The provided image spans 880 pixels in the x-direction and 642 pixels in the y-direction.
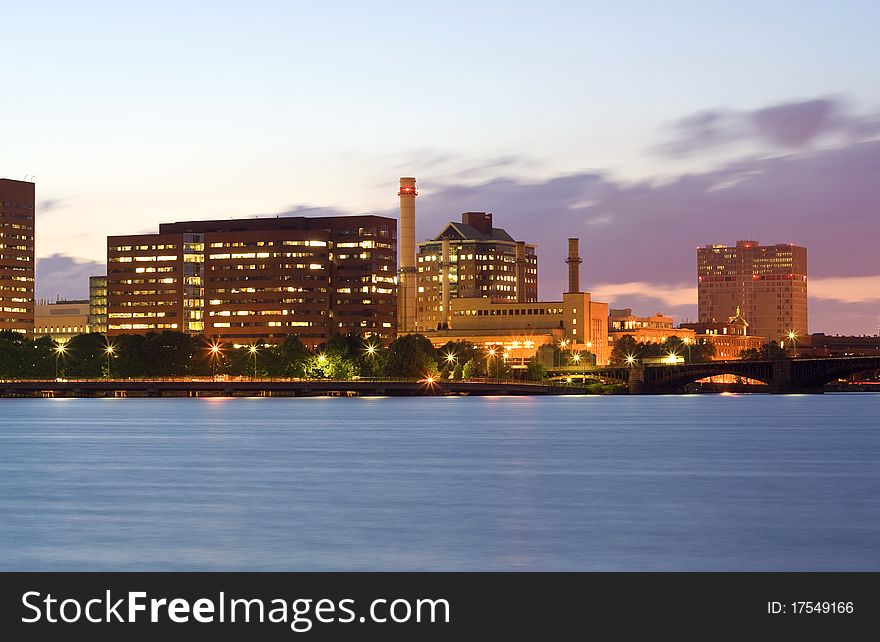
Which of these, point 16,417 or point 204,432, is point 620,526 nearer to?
point 204,432

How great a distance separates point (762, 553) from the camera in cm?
4075

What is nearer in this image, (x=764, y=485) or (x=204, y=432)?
(x=764, y=485)

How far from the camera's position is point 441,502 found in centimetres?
5662

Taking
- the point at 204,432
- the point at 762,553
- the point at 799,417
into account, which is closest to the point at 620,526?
the point at 762,553

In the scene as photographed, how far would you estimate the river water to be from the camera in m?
40.6

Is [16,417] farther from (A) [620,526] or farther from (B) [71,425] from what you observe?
(A) [620,526]

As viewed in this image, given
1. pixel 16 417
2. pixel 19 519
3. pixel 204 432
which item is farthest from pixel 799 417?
pixel 19 519

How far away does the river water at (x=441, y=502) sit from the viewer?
4056 cm
